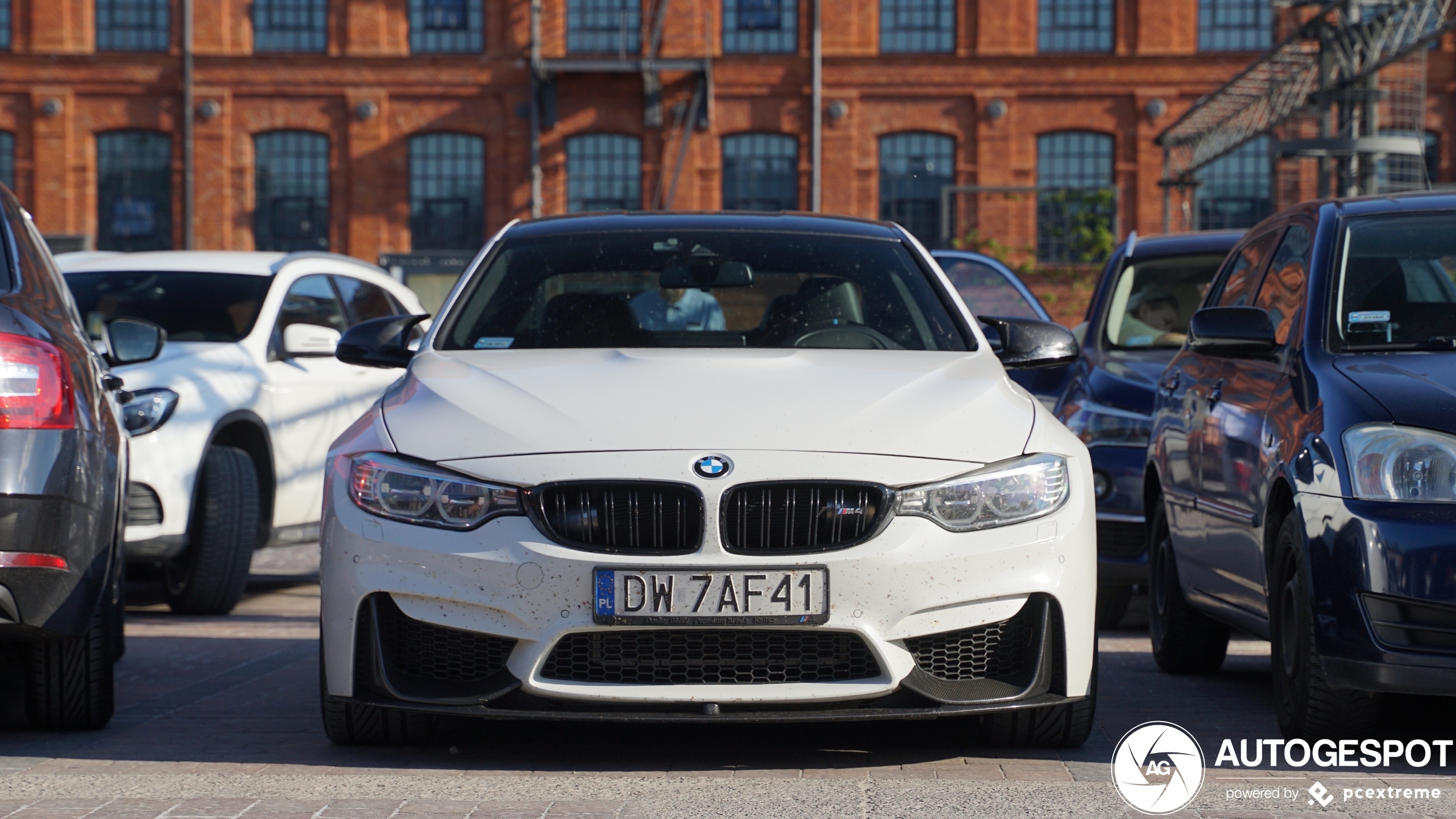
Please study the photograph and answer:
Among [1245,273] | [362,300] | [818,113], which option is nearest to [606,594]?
[1245,273]

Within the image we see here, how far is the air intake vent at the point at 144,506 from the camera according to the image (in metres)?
8.53

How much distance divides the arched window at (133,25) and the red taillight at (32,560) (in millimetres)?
36147

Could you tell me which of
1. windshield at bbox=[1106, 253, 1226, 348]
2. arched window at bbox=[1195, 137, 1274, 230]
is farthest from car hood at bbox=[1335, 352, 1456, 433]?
arched window at bbox=[1195, 137, 1274, 230]

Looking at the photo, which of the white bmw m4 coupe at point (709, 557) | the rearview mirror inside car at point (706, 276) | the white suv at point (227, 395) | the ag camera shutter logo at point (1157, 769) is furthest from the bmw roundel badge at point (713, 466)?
the white suv at point (227, 395)

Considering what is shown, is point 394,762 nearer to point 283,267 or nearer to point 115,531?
point 115,531

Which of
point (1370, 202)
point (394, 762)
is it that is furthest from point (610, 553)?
point (1370, 202)

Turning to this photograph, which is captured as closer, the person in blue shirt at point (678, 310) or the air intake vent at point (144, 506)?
the person in blue shirt at point (678, 310)

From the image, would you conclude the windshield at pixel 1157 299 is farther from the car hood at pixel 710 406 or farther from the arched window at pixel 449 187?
the arched window at pixel 449 187

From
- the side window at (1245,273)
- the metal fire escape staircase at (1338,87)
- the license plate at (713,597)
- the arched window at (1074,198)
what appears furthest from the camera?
the arched window at (1074,198)

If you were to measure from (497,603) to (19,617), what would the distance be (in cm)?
136

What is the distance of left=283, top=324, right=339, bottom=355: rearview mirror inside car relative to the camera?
367 inches

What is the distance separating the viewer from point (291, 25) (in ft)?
127

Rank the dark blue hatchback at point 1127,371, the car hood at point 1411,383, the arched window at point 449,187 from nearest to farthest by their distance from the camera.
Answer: the car hood at point 1411,383 → the dark blue hatchback at point 1127,371 → the arched window at point 449,187

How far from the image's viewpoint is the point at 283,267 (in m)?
10.2
